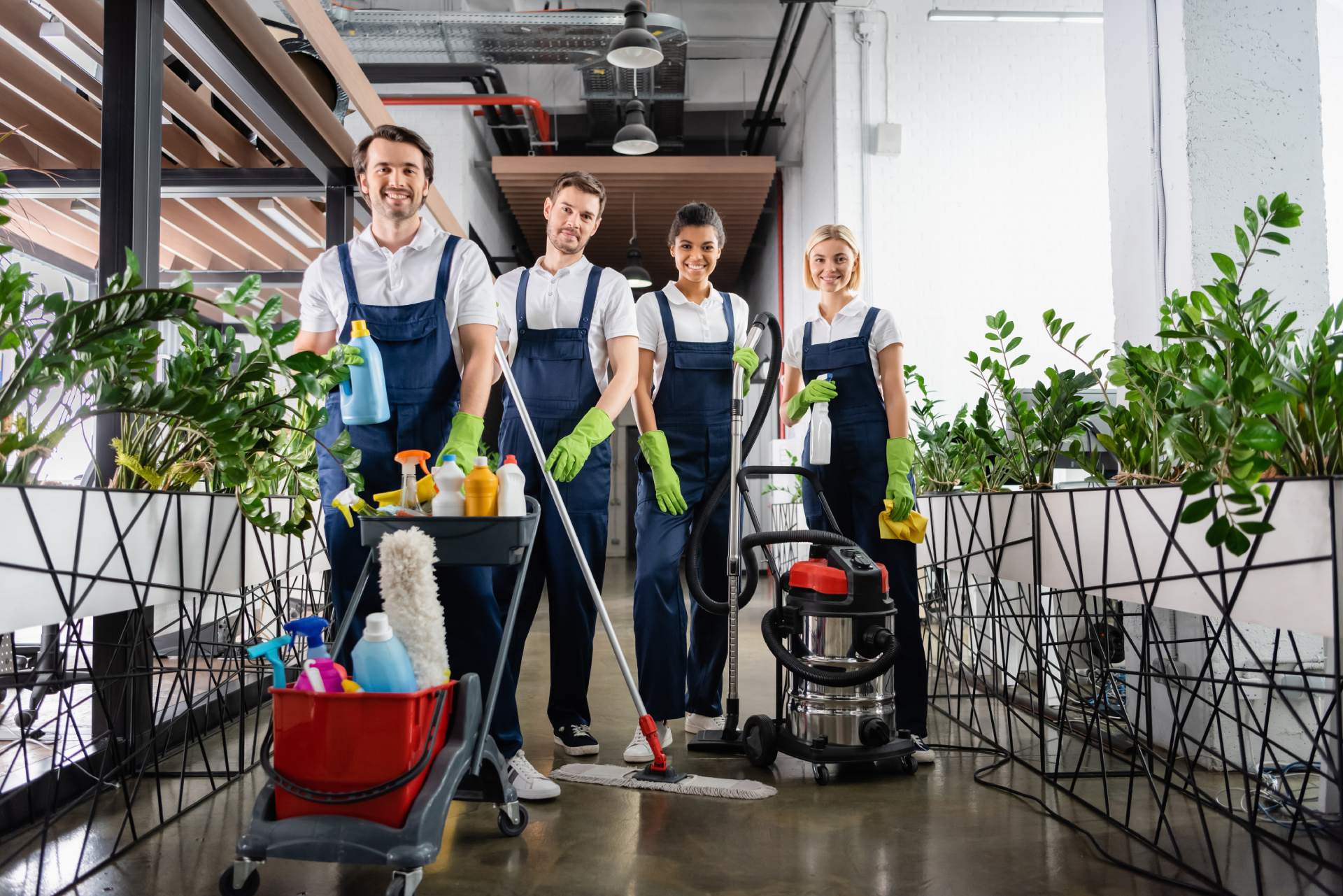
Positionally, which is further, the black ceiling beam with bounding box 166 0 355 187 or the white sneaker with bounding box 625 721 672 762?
the black ceiling beam with bounding box 166 0 355 187

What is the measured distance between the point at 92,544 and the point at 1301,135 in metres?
3.06

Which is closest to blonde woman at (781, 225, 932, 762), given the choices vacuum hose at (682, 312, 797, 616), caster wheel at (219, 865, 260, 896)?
vacuum hose at (682, 312, 797, 616)

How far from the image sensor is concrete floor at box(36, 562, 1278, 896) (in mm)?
1642

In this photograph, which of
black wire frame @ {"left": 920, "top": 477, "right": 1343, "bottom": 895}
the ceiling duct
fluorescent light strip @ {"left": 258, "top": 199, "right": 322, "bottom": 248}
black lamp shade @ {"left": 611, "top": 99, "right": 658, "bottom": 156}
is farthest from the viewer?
black lamp shade @ {"left": 611, "top": 99, "right": 658, "bottom": 156}

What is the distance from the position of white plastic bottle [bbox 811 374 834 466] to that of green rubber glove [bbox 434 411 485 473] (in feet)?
3.22

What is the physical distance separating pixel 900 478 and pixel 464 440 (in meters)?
1.20

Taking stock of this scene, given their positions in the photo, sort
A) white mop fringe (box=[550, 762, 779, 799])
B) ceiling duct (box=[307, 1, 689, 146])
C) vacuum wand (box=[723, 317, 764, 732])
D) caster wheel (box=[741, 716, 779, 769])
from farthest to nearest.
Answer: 1. ceiling duct (box=[307, 1, 689, 146])
2. vacuum wand (box=[723, 317, 764, 732])
3. caster wheel (box=[741, 716, 779, 769])
4. white mop fringe (box=[550, 762, 779, 799])

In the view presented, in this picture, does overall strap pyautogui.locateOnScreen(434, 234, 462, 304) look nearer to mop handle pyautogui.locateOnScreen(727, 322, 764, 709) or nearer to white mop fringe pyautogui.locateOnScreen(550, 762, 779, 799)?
mop handle pyautogui.locateOnScreen(727, 322, 764, 709)

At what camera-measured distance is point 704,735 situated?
2662 mm

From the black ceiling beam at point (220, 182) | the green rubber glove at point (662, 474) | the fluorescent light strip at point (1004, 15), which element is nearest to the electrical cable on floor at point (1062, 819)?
the green rubber glove at point (662, 474)

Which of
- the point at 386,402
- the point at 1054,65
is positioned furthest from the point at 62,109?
the point at 1054,65

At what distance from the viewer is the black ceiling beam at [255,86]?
264cm

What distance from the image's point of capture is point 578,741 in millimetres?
2580

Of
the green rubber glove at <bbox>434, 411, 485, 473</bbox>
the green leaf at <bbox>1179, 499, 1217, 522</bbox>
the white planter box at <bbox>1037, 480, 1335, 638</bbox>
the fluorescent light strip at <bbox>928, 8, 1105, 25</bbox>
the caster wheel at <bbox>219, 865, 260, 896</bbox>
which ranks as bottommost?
the caster wheel at <bbox>219, 865, 260, 896</bbox>
